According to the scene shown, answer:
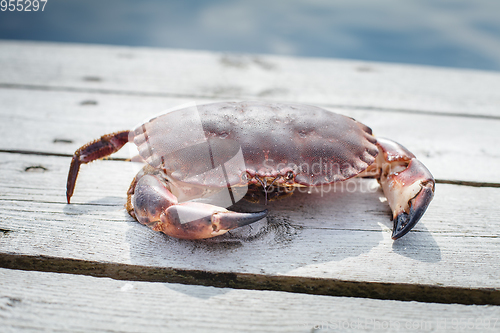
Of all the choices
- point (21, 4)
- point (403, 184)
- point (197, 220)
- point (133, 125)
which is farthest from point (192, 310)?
point (21, 4)

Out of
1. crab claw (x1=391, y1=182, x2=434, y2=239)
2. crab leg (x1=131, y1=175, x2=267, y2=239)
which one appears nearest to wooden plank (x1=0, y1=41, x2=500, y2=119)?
crab claw (x1=391, y1=182, x2=434, y2=239)

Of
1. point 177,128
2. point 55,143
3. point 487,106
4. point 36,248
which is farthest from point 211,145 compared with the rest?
point 487,106

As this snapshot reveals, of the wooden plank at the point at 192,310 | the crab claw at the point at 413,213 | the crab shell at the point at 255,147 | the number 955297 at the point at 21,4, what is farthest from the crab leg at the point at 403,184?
the number 955297 at the point at 21,4

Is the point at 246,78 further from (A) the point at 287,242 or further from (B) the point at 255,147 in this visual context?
(A) the point at 287,242

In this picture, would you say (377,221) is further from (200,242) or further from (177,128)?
(177,128)

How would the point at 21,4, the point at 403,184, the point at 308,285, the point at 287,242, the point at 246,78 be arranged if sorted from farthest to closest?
the point at 246,78
the point at 21,4
the point at 403,184
the point at 287,242
the point at 308,285

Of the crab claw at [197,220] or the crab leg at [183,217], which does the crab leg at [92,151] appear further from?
the crab claw at [197,220]

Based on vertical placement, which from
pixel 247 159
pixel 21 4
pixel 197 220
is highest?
pixel 21 4
